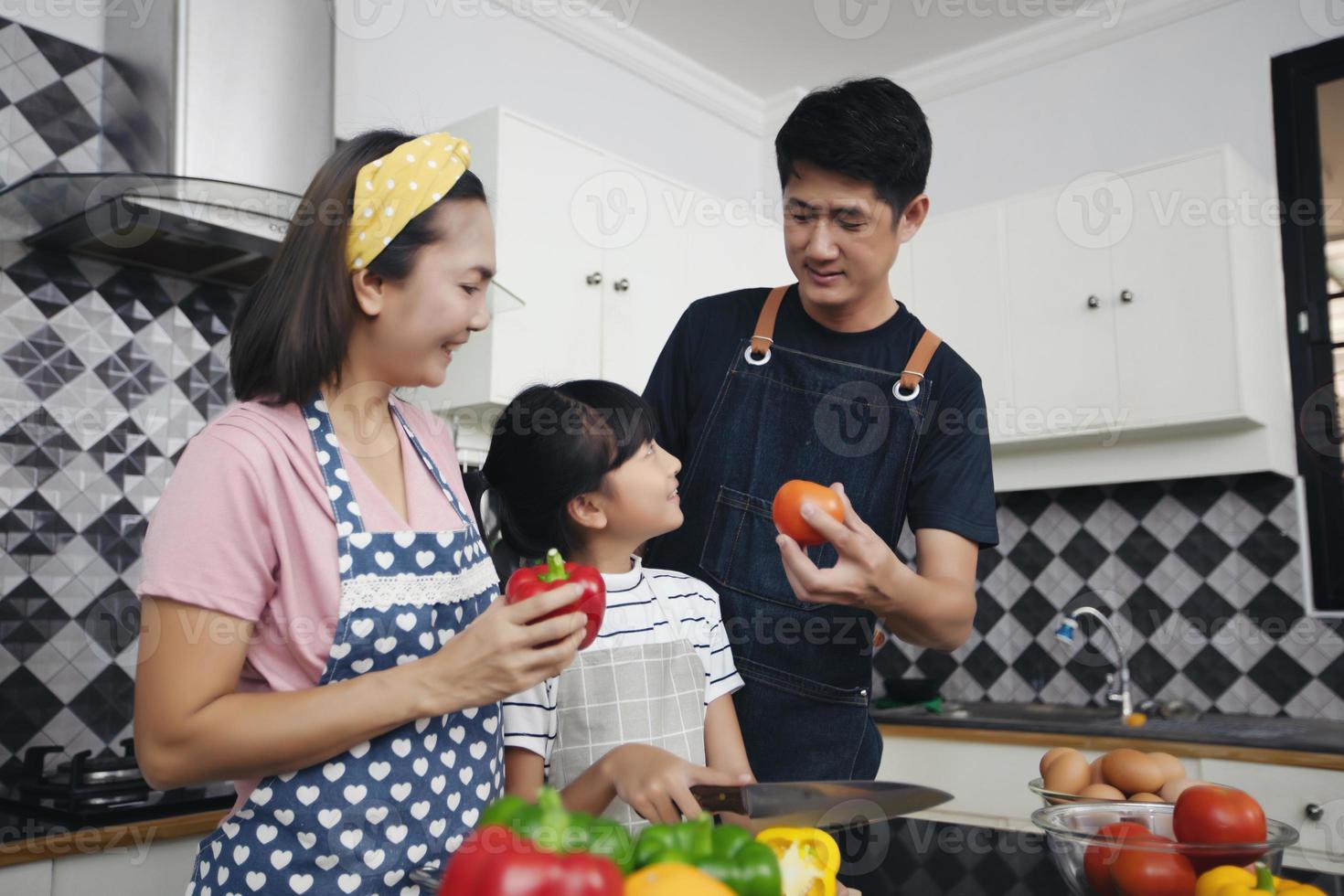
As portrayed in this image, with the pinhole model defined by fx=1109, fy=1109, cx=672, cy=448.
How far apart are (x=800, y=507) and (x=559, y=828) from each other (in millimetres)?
713

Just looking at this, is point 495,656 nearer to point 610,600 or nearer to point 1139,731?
point 610,600

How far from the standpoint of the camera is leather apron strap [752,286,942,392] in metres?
1.48

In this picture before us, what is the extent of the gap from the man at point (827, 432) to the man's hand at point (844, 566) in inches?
5.9

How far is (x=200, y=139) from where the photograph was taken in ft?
6.86

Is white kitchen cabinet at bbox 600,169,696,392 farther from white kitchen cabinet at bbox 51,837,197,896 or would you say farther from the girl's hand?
the girl's hand

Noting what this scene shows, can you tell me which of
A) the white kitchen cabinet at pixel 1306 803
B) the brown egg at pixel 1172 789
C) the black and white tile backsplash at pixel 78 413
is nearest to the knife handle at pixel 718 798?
the brown egg at pixel 1172 789

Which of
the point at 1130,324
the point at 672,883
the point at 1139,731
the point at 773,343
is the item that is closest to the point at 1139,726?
the point at 1139,731

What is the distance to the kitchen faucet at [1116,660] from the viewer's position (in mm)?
3084

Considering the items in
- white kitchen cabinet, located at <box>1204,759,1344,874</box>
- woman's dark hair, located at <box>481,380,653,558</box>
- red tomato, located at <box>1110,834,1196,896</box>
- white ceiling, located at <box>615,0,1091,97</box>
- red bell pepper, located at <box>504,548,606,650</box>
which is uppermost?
white ceiling, located at <box>615,0,1091,97</box>

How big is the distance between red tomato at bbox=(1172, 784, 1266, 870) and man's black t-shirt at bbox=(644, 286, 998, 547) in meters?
0.54

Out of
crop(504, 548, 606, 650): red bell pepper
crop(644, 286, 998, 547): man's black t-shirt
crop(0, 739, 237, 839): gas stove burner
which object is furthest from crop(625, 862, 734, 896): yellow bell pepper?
crop(0, 739, 237, 839): gas stove burner

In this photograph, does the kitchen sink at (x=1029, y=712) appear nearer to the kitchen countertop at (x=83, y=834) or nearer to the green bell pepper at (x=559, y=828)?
the kitchen countertop at (x=83, y=834)

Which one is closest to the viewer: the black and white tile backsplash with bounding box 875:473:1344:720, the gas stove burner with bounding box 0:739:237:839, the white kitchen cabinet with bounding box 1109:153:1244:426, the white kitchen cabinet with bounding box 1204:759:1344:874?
the gas stove burner with bounding box 0:739:237:839

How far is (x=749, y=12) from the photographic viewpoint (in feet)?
11.4
